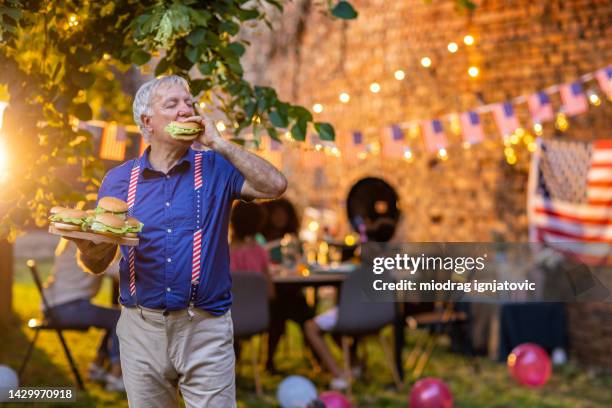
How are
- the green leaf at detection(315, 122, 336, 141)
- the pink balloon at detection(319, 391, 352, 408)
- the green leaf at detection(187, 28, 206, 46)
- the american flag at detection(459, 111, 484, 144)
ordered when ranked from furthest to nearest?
the american flag at detection(459, 111, 484, 144), the pink balloon at detection(319, 391, 352, 408), the green leaf at detection(315, 122, 336, 141), the green leaf at detection(187, 28, 206, 46)

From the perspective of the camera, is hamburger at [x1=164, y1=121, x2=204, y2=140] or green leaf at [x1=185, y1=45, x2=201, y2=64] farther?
green leaf at [x1=185, y1=45, x2=201, y2=64]

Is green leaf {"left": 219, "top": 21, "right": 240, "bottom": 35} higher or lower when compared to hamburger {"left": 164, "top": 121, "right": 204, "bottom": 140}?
higher

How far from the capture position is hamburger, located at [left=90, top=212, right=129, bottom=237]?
8.60 feet

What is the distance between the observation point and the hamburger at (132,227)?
8.70ft

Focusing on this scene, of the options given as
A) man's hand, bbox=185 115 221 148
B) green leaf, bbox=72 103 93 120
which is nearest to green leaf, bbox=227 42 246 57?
green leaf, bbox=72 103 93 120

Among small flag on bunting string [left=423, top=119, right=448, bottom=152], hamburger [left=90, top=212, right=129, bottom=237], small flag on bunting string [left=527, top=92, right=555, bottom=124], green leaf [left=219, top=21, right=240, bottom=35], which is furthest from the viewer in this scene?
small flag on bunting string [left=423, top=119, right=448, bottom=152]

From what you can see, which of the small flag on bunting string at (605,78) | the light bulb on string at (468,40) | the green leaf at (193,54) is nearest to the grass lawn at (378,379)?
the small flag on bunting string at (605,78)

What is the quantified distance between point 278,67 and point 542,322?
4.87 m

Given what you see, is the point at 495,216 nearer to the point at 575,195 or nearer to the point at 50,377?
the point at 575,195

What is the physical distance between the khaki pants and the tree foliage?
1163 mm

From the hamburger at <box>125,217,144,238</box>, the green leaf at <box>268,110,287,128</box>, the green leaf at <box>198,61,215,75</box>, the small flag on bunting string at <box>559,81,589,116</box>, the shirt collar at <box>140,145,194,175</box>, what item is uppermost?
the small flag on bunting string at <box>559,81,589,116</box>

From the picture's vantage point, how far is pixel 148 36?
3.53 meters

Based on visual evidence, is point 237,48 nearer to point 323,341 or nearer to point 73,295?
point 73,295

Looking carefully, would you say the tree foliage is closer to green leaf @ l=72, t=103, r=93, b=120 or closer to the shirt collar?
green leaf @ l=72, t=103, r=93, b=120
